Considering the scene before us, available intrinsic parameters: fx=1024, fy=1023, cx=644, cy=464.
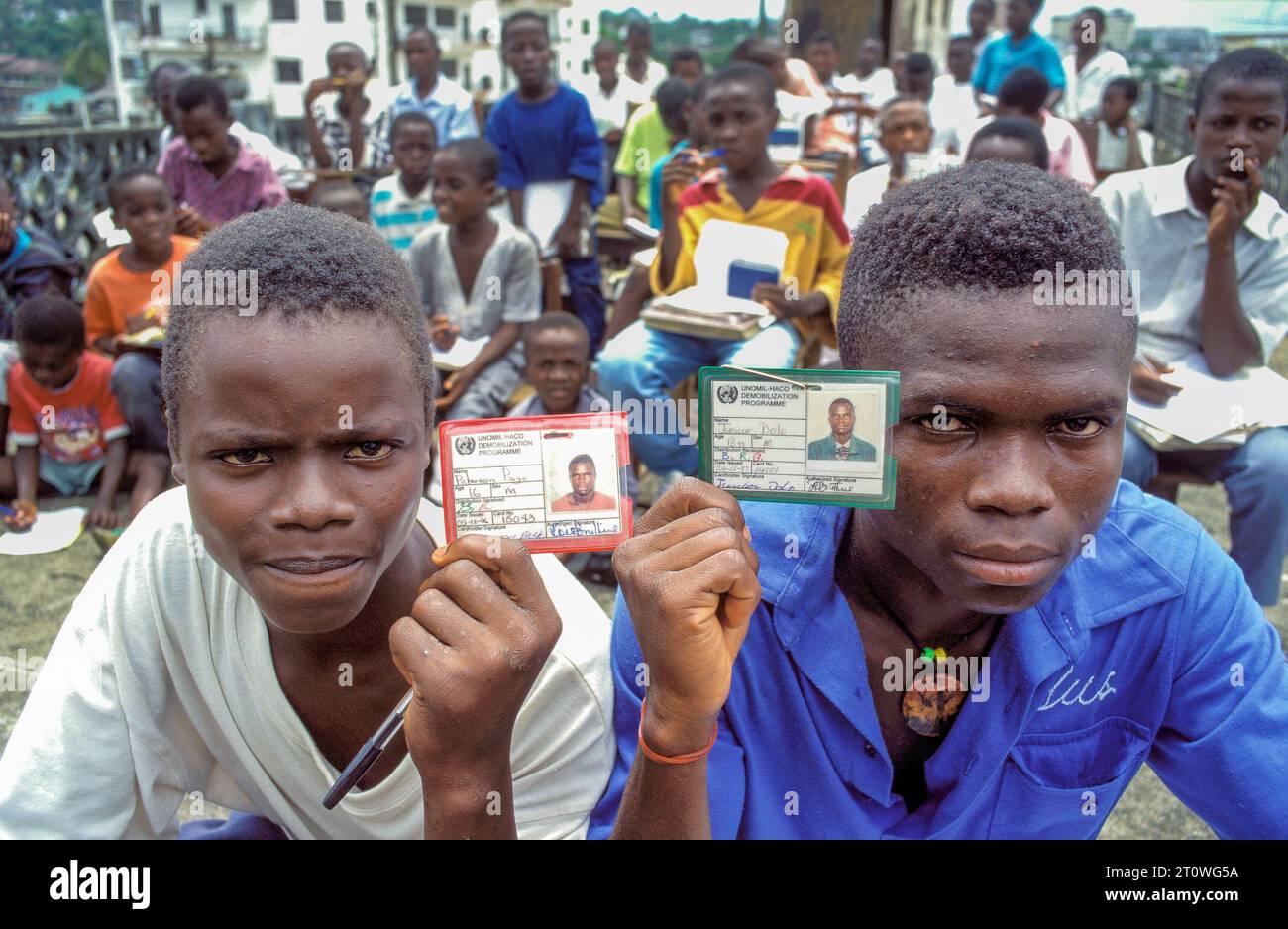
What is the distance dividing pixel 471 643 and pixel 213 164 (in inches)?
185

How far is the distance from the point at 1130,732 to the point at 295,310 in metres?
1.24

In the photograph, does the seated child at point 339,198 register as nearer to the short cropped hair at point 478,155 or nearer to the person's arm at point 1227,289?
the short cropped hair at point 478,155

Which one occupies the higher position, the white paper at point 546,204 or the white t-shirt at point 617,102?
the white t-shirt at point 617,102

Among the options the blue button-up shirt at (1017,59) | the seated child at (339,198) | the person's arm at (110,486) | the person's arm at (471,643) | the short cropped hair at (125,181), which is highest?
the blue button-up shirt at (1017,59)

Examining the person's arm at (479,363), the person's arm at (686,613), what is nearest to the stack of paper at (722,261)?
the person's arm at (479,363)

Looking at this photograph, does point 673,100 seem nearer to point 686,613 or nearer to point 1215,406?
point 1215,406

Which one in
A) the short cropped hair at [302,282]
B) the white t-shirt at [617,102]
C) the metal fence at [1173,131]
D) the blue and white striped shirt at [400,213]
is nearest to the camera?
the short cropped hair at [302,282]

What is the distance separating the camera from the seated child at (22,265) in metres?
4.53

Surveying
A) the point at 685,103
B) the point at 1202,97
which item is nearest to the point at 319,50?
the point at 685,103

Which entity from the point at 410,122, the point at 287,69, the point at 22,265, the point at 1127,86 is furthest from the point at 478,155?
the point at 287,69

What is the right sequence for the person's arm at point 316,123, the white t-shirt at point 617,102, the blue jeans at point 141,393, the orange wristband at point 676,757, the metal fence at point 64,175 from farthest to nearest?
the white t-shirt at point 617,102, the person's arm at point 316,123, the metal fence at point 64,175, the blue jeans at point 141,393, the orange wristband at point 676,757

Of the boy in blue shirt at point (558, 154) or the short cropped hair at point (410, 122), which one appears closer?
the short cropped hair at point (410, 122)

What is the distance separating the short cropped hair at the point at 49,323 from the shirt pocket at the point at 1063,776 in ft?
12.6

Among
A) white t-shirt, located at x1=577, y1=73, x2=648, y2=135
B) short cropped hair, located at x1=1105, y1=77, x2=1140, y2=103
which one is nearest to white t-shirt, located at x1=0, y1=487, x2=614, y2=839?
short cropped hair, located at x1=1105, y1=77, x2=1140, y2=103
